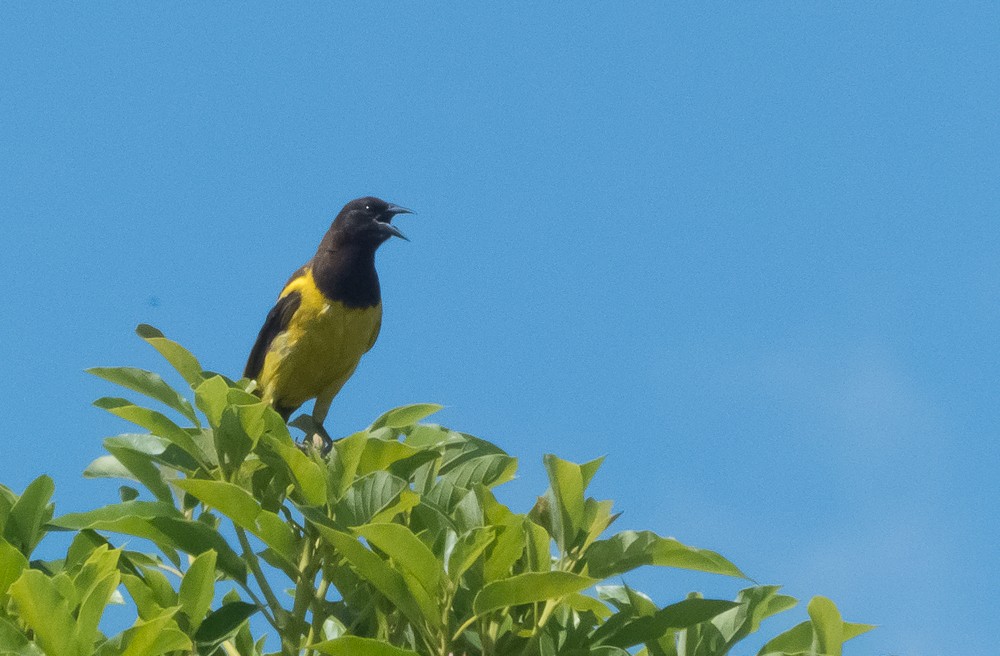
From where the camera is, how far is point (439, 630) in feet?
8.20

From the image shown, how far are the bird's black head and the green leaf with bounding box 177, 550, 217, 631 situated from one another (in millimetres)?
4734

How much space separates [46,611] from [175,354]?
94cm

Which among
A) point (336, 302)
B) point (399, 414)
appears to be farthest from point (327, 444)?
point (399, 414)

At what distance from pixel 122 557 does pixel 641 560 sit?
Result: 1173 mm

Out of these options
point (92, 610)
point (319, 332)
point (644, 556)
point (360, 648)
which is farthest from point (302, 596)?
point (319, 332)

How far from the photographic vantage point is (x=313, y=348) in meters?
6.58

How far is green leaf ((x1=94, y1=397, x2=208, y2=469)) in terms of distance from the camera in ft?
9.10

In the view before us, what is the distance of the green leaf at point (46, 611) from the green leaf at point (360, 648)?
18.3 inches

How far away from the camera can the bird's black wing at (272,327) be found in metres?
6.68

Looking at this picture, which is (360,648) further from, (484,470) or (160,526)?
(484,470)

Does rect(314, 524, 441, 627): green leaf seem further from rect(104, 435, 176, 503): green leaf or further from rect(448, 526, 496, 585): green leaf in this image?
rect(104, 435, 176, 503): green leaf

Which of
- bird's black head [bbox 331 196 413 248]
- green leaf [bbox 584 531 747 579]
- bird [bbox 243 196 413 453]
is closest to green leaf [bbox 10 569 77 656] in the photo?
green leaf [bbox 584 531 747 579]

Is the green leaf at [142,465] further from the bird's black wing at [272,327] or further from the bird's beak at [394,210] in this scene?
the bird's beak at [394,210]

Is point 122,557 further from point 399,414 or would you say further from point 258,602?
point 399,414
